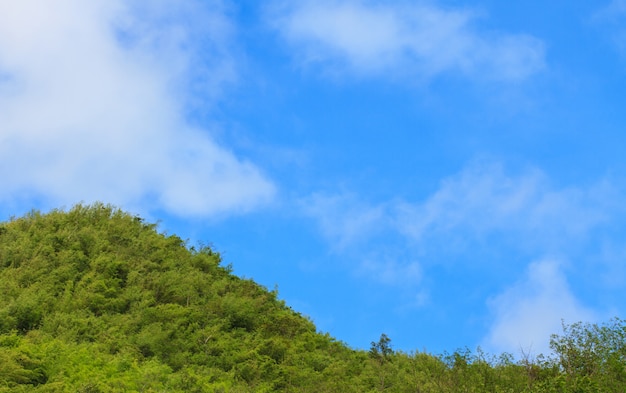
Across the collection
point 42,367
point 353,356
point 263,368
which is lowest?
point 42,367

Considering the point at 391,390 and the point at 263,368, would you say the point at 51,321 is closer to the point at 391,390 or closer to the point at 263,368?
the point at 263,368

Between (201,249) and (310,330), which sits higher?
(201,249)

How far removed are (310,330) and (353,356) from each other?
3.53m

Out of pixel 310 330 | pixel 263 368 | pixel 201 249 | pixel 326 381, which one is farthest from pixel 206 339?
pixel 201 249

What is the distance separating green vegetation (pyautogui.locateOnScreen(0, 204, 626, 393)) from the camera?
980 inches

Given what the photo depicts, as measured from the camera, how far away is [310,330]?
38.5m

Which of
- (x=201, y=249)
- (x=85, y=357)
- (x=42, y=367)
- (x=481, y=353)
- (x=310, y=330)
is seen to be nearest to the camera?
(x=42, y=367)

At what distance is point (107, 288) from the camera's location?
33.7 metres

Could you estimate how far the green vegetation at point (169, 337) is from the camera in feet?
81.7

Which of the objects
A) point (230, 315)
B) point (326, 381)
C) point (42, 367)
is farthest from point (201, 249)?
point (42, 367)

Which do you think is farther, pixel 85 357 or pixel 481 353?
pixel 481 353

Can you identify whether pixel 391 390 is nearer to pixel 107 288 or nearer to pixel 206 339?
pixel 206 339

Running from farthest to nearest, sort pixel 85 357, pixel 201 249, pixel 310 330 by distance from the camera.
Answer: pixel 201 249
pixel 310 330
pixel 85 357

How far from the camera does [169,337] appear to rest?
102ft
